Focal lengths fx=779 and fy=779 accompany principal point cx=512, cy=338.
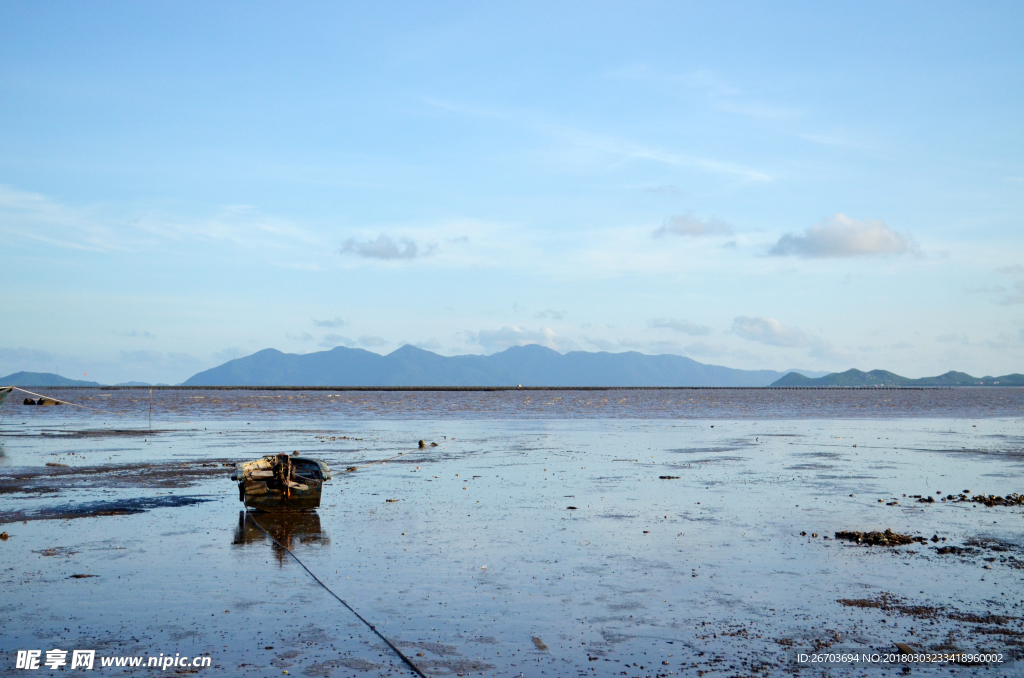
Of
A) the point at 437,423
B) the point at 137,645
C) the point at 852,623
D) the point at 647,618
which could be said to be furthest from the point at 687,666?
the point at 437,423

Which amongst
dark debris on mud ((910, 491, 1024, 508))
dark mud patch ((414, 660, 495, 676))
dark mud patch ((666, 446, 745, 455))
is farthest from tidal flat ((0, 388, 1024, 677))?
dark mud patch ((666, 446, 745, 455))

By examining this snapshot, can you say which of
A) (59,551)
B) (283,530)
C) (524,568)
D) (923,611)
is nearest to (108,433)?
(283,530)

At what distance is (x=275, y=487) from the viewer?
26.5 metres

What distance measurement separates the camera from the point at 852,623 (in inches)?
562

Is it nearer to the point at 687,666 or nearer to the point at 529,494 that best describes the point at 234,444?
the point at 529,494

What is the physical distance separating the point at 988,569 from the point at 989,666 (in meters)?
6.48

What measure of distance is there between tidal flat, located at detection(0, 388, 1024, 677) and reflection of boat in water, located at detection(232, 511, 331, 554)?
13cm

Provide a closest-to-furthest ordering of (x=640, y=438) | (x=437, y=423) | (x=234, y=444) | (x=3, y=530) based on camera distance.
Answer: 1. (x=3, y=530)
2. (x=234, y=444)
3. (x=640, y=438)
4. (x=437, y=423)

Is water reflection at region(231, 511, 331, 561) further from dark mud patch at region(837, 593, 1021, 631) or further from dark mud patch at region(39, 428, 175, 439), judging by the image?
dark mud patch at region(39, 428, 175, 439)

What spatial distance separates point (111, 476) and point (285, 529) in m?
15.2

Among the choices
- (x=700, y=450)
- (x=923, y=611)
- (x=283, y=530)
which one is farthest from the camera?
(x=700, y=450)

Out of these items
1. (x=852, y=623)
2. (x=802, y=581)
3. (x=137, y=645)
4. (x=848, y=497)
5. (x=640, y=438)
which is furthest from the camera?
(x=640, y=438)

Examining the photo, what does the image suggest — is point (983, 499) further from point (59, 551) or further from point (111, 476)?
point (111, 476)

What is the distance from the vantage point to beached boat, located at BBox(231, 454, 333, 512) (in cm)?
2617
